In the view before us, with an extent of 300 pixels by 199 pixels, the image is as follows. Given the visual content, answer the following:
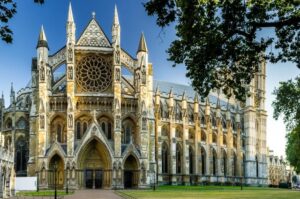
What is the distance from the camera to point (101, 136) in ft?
222

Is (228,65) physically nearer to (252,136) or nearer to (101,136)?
(101,136)

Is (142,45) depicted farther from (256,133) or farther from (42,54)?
(256,133)

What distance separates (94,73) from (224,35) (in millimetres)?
50189

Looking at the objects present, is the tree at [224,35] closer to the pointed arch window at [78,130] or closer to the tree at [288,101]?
the tree at [288,101]

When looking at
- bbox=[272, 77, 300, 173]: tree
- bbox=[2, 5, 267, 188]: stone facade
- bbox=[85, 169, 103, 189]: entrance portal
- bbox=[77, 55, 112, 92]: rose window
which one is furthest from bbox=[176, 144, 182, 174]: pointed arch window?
bbox=[272, 77, 300, 173]: tree

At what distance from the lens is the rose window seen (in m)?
70.6

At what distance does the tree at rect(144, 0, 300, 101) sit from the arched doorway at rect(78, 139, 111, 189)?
45.0 metres

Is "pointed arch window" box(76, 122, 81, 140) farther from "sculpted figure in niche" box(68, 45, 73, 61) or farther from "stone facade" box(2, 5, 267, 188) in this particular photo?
"sculpted figure in niche" box(68, 45, 73, 61)

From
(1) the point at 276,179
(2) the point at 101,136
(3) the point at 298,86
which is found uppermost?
(3) the point at 298,86

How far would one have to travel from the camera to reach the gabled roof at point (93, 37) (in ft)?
236

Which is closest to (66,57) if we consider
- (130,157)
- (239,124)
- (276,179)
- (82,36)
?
(82,36)

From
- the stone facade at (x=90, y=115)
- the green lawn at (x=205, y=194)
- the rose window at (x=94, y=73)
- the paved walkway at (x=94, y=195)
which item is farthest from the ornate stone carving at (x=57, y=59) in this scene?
the paved walkway at (x=94, y=195)

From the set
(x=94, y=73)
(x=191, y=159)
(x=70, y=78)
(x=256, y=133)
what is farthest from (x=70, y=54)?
(x=256, y=133)

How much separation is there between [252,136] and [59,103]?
1838 inches
